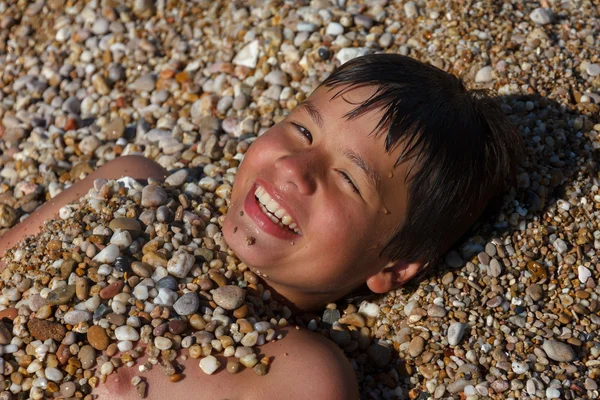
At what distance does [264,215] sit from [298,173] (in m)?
0.23

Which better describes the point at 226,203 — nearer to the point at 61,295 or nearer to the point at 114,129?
the point at 61,295

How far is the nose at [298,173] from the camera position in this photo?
8.10ft

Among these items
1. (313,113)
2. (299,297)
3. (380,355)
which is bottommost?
(380,355)

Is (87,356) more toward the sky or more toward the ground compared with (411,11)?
more toward the ground

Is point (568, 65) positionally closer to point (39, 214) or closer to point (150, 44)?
point (150, 44)

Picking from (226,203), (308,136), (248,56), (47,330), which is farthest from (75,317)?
(248,56)

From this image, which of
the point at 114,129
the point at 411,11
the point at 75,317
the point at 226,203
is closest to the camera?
the point at 75,317

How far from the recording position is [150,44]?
4062mm

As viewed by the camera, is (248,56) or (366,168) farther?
(248,56)

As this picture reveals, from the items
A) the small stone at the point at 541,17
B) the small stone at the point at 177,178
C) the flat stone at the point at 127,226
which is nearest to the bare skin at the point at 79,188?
the small stone at the point at 177,178

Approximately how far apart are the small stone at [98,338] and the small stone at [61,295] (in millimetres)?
149

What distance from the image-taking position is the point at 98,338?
246 cm

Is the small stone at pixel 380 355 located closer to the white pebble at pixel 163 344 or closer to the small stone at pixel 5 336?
the white pebble at pixel 163 344

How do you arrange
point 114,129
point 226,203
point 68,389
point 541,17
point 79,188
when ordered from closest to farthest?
point 68,389 < point 226,203 < point 79,188 < point 541,17 < point 114,129
